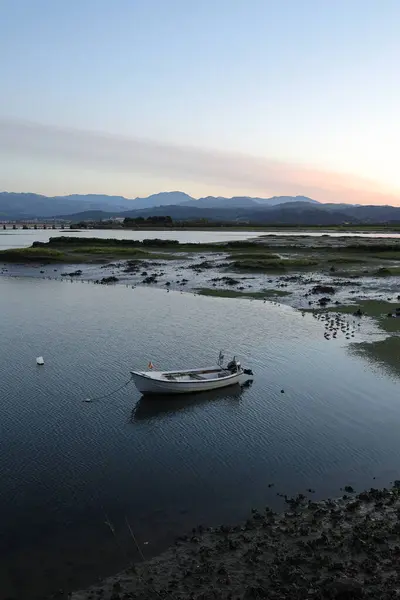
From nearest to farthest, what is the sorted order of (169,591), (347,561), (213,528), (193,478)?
(169,591) → (347,561) → (213,528) → (193,478)

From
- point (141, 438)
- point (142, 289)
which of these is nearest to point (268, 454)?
point (141, 438)

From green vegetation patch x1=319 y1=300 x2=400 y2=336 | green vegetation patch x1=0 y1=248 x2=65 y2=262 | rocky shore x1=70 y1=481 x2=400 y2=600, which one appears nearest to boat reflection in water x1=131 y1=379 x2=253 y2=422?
rocky shore x1=70 y1=481 x2=400 y2=600

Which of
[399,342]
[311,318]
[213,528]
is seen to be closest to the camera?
[213,528]

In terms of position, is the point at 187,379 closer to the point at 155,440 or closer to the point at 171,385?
the point at 171,385

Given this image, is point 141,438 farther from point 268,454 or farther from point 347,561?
point 347,561

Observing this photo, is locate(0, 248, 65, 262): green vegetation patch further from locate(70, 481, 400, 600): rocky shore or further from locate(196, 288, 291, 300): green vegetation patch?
locate(70, 481, 400, 600): rocky shore

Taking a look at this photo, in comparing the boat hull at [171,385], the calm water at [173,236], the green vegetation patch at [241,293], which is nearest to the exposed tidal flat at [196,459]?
the boat hull at [171,385]

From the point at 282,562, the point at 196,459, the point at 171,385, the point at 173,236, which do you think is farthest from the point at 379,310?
the point at 173,236
